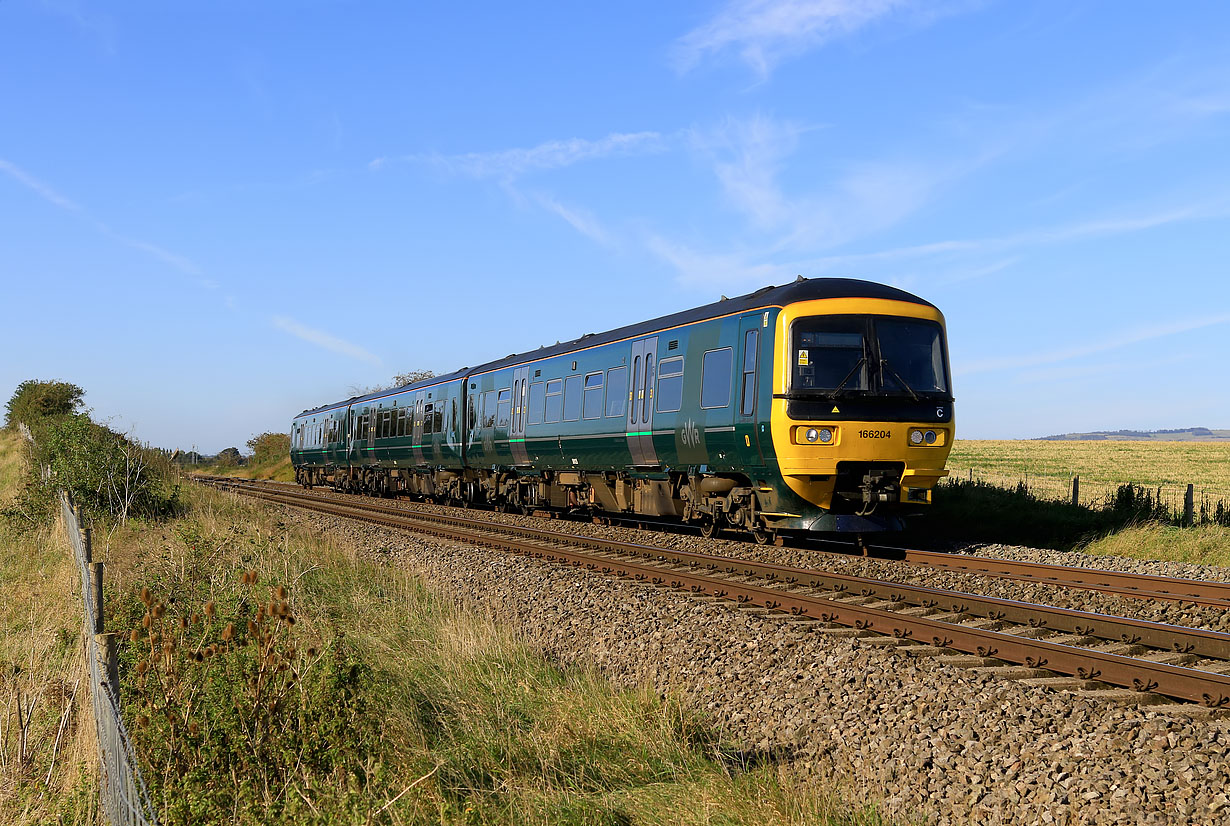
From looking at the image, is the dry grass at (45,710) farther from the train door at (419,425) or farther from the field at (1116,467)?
the field at (1116,467)

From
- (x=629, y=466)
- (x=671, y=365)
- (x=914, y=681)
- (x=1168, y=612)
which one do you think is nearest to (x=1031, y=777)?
(x=914, y=681)

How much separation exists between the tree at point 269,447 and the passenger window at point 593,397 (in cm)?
4872

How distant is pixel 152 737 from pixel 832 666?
13.9 feet

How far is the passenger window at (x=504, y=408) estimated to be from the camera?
2050cm

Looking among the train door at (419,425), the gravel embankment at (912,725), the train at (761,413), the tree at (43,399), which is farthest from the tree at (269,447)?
the gravel embankment at (912,725)

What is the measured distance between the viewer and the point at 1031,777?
463 centimetres

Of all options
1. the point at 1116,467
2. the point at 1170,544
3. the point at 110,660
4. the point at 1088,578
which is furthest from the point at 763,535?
the point at 1116,467

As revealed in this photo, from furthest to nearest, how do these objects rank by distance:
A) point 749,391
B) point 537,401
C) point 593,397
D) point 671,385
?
point 537,401 → point 593,397 → point 671,385 → point 749,391

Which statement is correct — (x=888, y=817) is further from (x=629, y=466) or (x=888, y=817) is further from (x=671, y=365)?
(x=629, y=466)

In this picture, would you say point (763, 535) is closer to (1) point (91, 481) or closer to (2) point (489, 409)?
(2) point (489, 409)

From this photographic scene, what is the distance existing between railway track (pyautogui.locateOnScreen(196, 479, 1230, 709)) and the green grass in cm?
223

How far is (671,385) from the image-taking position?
1436 centimetres

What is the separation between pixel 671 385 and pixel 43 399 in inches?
1764

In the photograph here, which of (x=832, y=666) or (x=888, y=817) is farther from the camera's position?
(x=832, y=666)
